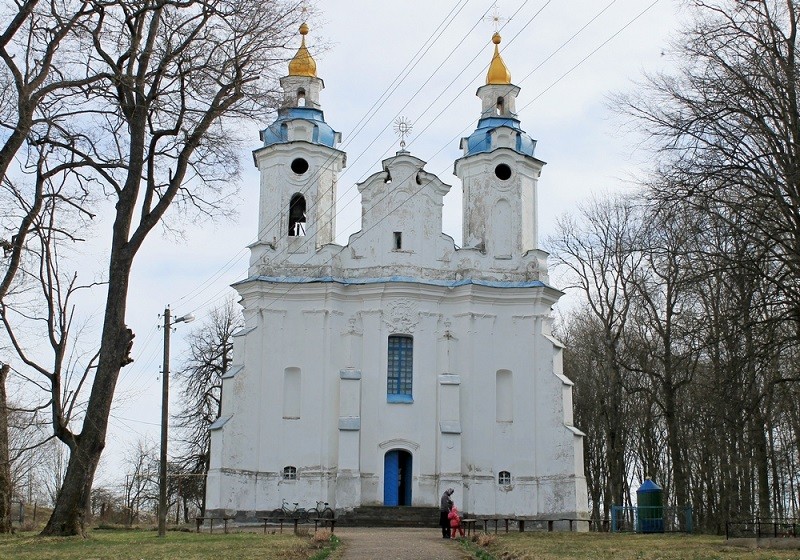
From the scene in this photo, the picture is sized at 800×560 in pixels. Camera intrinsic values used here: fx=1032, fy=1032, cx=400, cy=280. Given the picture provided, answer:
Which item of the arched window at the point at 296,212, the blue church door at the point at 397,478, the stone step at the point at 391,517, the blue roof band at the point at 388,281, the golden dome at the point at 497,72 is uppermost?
the golden dome at the point at 497,72

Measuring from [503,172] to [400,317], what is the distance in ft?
23.0

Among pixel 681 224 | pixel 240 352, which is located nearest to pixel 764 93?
pixel 681 224

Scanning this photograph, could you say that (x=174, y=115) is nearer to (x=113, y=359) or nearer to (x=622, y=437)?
(x=113, y=359)

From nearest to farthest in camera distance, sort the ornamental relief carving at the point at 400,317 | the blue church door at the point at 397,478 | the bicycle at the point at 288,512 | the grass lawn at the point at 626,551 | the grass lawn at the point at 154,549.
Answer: the grass lawn at the point at 626,551 → the grass lawn at the point at 154,549 → the bicycle at the point at 288,512 → the blue church door at the point at 397,478 → the ornamental relief carving at the point at 400,317

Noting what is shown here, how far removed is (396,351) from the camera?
36.9m

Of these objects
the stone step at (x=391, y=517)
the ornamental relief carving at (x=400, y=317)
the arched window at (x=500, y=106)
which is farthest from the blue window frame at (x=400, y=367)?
the arched window at (x=500, y=106)

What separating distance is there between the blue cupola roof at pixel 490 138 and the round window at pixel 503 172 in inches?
28.7

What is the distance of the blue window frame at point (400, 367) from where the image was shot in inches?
1446

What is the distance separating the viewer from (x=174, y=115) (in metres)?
23.1

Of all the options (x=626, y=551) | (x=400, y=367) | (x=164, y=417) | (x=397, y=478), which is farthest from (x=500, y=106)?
(x=626, y=551)

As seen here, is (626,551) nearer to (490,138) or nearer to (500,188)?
(500,188)

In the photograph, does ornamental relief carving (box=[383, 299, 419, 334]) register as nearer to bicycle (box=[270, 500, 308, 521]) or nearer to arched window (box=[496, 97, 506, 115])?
bicycle (box=[270, 500, 308, 521])

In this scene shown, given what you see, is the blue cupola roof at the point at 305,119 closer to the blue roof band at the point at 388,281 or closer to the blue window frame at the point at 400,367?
the blue roof band at the point at 388,281

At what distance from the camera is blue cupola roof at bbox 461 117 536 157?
39.2m
